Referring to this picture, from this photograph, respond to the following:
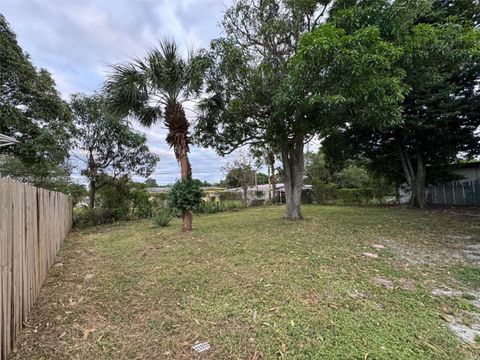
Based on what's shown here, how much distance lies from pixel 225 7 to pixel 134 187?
29.7ft

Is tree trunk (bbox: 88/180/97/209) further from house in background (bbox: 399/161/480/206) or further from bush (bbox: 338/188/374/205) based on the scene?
house in background (bbox: 399/161/480/206)

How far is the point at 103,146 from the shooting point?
39.1ft

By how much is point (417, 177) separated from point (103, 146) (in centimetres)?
1435

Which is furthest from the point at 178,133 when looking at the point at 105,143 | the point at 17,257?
the point at 105,143

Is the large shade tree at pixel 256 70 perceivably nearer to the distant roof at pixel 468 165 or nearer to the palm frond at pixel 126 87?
the palm frond at pixel 126 87

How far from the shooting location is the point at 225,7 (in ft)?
25.8

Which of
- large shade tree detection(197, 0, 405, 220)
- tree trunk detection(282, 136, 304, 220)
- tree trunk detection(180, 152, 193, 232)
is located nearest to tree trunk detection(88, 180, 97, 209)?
large shade tree detection(197, 0, 405, 220)

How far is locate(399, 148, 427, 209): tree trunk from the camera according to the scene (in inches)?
480

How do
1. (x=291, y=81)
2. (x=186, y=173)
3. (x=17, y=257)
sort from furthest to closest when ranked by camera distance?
(x=186, y=173)
(x=291, y=81)
(x=17, y=257)

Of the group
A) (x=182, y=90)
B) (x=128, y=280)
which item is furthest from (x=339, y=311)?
(x=182, y=90)

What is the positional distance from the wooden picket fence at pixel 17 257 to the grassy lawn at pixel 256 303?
0.17 metres

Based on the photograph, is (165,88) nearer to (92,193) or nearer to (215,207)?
(92,193)

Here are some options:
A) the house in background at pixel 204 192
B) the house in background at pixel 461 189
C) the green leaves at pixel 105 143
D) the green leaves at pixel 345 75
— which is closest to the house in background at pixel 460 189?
the house in background at pixel 461 189

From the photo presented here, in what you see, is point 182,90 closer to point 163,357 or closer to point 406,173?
point 163,357
